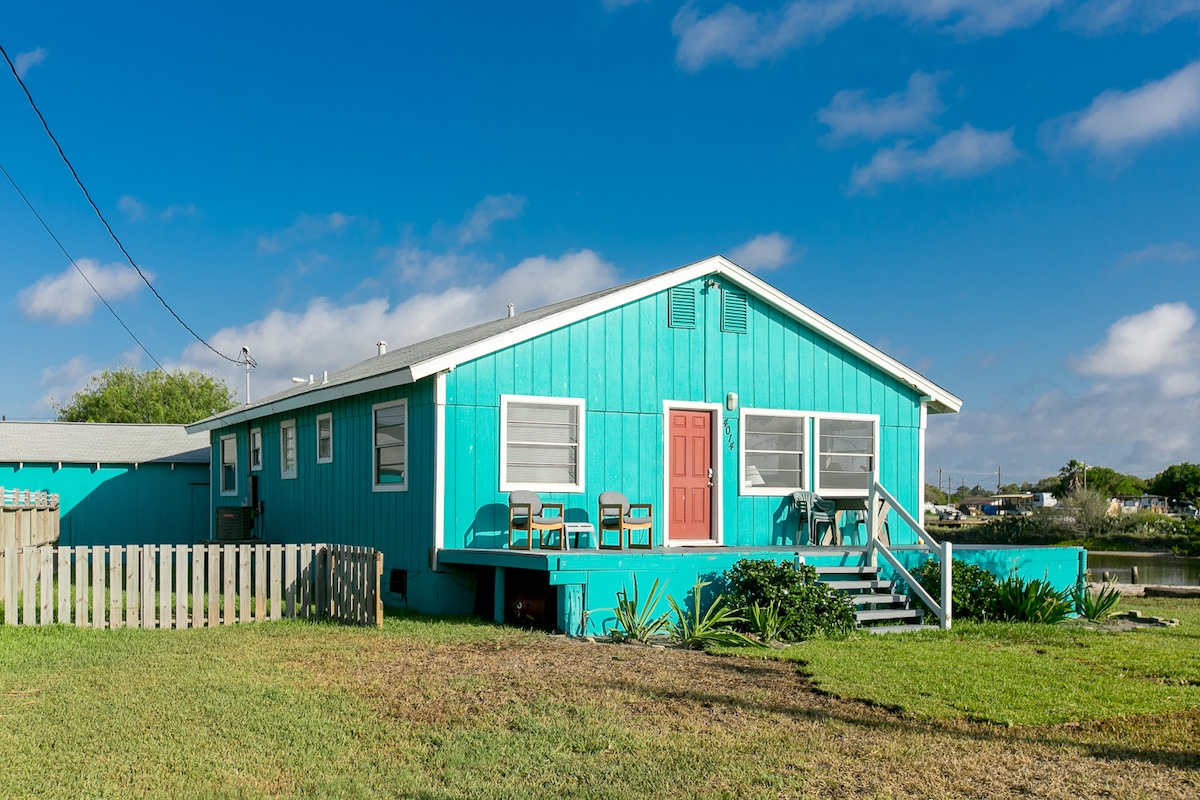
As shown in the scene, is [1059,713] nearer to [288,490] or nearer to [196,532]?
[288,490]

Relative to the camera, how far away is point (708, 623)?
10906 mm

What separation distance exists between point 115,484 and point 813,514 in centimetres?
1941

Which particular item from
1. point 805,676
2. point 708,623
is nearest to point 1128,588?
point 708,623

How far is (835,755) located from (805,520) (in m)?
9.28

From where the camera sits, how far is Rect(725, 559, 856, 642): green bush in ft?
36.3

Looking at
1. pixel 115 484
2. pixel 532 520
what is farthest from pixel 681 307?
pixel 115 484

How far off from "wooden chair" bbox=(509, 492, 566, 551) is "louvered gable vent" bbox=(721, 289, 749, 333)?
144 inches

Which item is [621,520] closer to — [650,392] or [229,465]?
[650,392]

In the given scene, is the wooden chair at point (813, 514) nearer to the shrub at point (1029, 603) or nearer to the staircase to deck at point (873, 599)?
the staircase to deck at point (873, 599)

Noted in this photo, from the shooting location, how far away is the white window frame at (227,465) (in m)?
21.9

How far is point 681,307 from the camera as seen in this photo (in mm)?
14680

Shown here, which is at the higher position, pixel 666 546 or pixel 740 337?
pixel 740 337

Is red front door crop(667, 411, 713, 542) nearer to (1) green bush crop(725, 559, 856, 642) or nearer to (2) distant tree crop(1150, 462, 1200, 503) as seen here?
(1) green bush crop(725, 559, 856, 642)

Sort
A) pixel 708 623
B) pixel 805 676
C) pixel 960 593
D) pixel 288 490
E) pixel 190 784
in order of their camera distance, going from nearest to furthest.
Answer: pixel 190 784
pixel 805 676
pixel 708 623
pixel 960 593
pixel 288 490
